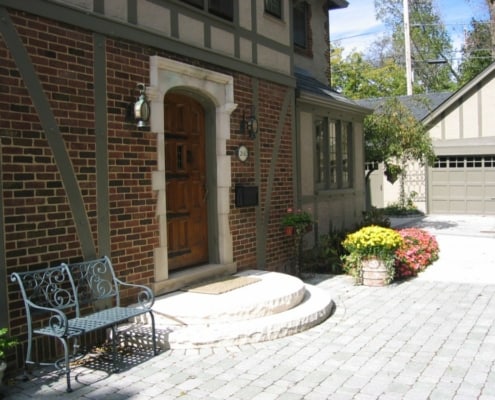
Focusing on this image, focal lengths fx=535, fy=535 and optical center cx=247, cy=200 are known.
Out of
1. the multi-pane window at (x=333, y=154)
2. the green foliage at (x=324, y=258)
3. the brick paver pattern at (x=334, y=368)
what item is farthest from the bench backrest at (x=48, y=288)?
the multi-pane window at (x=333, y=154)

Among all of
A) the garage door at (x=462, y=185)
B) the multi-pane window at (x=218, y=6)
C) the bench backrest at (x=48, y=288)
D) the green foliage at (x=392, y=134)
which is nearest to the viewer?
the bench backrest at (x=48, y=288)

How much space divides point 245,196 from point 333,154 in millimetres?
3943

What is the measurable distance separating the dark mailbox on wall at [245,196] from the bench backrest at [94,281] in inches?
98.8

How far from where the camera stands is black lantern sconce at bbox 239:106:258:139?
24.8 ft

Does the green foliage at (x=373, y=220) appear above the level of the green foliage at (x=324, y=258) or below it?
above

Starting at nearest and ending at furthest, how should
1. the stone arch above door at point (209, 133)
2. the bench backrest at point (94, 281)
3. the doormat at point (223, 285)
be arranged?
1. the bench backrest at point (94, 281)
2. the stone arch above door at point (209, 133)
3. the doormat at point (223, 285)

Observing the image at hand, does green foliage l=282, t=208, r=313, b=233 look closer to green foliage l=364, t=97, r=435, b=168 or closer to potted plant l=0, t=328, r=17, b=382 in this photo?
potted plant l=0, t=328, r=17, b=382

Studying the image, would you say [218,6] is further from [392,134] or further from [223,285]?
[392,134]

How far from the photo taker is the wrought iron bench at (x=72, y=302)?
4.29 m

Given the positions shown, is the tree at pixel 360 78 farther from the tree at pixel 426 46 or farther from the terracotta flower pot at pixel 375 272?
the terracotta flower pot at pixel 375 272

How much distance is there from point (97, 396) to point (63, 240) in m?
1.53

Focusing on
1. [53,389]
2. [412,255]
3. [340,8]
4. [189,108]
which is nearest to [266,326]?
[53,389]

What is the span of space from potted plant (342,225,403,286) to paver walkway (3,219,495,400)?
154cm

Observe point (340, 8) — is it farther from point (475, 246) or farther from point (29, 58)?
point (29, 58)
